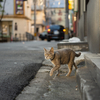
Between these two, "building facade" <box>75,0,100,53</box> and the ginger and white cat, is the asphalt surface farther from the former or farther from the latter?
"building facade" <box>75,0,100,53</box>

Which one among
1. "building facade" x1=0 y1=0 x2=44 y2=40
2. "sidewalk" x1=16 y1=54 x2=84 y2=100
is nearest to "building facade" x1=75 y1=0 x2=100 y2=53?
"sidewalk" x1=16 y1=54 x2=84 y2=100

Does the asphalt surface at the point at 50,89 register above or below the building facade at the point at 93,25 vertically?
below

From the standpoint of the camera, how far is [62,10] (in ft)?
286

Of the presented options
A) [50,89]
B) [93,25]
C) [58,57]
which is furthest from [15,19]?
[50,89]

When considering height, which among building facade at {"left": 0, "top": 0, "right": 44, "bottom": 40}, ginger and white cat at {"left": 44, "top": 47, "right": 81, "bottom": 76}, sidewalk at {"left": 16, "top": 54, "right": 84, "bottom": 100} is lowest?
sidewalk at {"left": 16, "top": 54, "right": 84, "bottom": 100}

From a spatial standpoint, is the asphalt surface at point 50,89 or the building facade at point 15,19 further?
the building facade at point 15,19

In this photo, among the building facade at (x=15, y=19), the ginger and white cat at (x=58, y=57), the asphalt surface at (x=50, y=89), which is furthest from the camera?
the building facade at (x=15, y=19)

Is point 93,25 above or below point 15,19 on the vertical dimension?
below

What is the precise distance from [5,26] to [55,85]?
125 ft

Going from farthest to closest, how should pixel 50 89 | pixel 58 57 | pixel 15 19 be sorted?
pixel 15 19 → pixel 58 57 → pixel 50 89

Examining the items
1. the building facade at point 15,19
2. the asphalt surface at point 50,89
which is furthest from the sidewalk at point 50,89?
the building facade at point 15,19

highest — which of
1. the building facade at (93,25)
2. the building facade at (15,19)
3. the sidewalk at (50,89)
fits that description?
the building facade at (15,19)

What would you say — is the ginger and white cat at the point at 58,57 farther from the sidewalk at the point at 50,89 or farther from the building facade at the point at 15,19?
the building facade at the point at 15,19

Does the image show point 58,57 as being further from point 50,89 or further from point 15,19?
point 15,19
